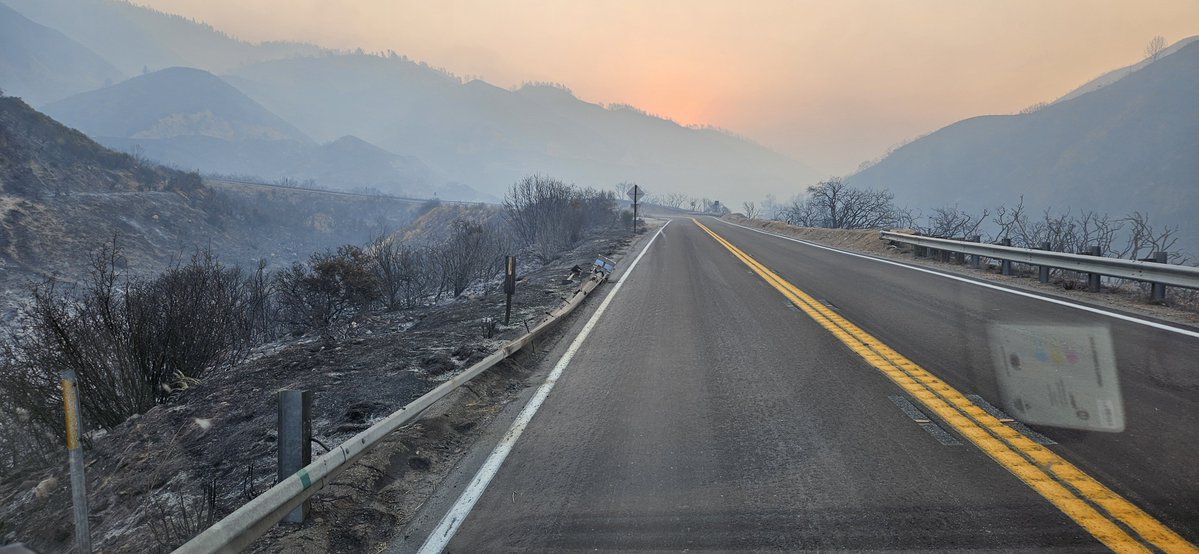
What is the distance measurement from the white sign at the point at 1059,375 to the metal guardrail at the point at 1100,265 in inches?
91.4

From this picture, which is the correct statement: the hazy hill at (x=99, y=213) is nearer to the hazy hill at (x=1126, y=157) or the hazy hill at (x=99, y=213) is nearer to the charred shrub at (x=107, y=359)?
the charred shrub at (x=107, y=359)

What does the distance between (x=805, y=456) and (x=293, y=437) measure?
3.02m

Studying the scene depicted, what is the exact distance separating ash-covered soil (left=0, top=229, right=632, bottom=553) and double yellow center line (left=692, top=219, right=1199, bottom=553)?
11.3 feet

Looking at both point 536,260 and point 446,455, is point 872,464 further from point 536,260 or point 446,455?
point 536,260

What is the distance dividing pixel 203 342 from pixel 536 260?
76.5 feet

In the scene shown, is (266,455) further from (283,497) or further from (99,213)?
(99,213)

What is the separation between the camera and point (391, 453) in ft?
12.4

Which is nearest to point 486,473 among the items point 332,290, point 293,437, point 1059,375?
point 293,437

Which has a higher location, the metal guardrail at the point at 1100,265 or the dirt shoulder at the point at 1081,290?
the metal guardrail at the point at 1100,265

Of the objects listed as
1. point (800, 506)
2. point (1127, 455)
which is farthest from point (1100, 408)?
point (800, 506)

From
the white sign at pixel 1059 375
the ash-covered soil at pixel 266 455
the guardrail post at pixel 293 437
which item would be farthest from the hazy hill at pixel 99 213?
the white sign at pixel 1059 375

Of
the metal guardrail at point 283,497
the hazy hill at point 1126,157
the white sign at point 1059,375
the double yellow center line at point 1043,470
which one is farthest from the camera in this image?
the hazy hill at point 1126,157

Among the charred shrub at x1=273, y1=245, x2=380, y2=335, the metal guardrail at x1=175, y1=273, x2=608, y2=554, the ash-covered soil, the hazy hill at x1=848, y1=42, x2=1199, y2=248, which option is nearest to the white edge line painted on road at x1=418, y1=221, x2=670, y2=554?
the ash-covered soil

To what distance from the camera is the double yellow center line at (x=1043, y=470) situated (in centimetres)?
239
